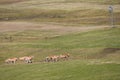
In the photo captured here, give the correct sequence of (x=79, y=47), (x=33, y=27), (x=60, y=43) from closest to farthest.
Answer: (x=79, y=47)
(x=60, y=43)
(x=33, y=27)

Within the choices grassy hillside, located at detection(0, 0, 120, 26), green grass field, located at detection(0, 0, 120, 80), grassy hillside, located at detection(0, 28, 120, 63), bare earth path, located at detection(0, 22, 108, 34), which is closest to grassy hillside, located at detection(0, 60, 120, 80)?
green grass field, located at detection(0, 0, 120, 80)

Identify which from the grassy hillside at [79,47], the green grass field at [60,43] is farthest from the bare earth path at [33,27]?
the grassy hillside at [79,47]

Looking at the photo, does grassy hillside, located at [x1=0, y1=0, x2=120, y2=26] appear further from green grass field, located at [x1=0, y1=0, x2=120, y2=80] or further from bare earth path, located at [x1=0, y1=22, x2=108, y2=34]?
bare earth path, located at [x1=0, y1=22, x2=108, y2=34]

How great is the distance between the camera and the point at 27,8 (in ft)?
445

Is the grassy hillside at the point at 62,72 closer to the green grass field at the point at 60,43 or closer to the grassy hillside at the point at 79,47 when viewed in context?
the green grass field at the point at 60,43

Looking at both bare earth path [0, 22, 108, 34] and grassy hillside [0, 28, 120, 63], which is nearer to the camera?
grassy hillside [0, 28, 120, 63]

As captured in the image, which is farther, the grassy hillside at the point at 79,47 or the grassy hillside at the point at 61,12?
the grassy hillside at the point at 61,12

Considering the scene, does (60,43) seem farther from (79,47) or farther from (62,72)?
(62,72)

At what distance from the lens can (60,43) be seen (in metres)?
63.1

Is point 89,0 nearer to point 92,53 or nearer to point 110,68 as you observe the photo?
point 92,53

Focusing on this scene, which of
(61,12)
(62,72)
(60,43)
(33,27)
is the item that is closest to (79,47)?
(60,43)

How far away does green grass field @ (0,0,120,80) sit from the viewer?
36156 mm

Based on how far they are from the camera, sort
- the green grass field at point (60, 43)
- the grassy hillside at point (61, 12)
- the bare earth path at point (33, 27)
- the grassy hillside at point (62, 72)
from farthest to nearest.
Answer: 1. the grassy hillside at point (61, 12)
2. the bare earth path at point (33, 27)
3. the green grass field at point (60, 43)
4. the grassy hillside at point (62, 72)

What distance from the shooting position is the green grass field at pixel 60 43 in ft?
119
